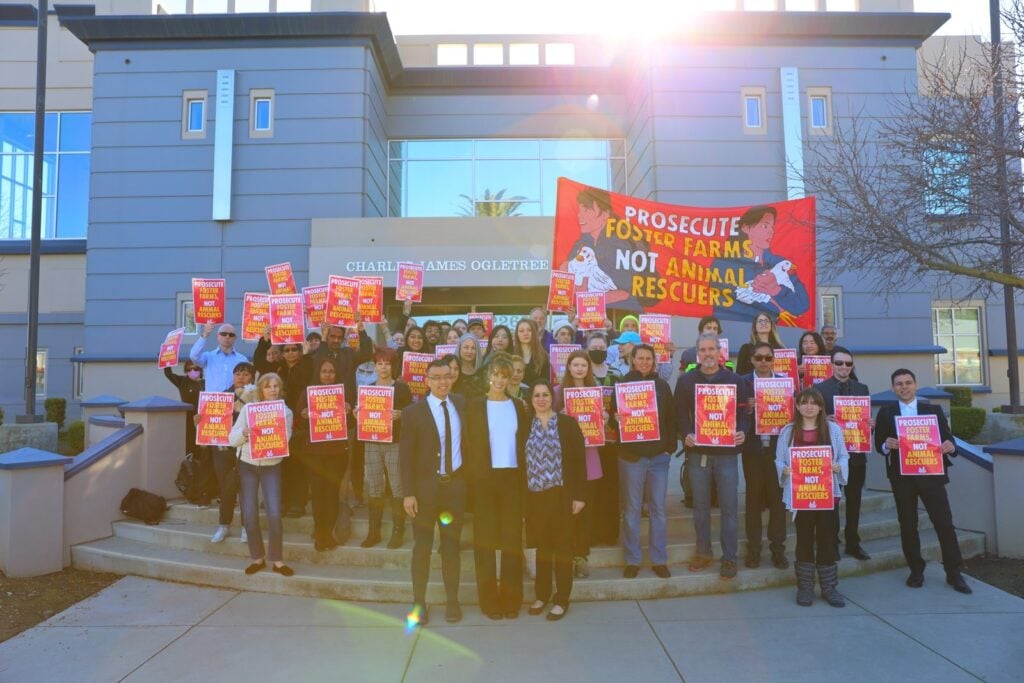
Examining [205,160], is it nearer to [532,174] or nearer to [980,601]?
[532,174]

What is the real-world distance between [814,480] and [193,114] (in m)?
16.3

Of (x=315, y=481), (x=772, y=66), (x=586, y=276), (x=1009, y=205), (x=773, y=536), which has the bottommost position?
(x=773, y=536)

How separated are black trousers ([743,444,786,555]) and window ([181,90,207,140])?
1509 cm

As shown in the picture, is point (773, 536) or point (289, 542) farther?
point (289, 542)

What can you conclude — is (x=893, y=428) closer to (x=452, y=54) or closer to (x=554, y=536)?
(x=554, y=536)

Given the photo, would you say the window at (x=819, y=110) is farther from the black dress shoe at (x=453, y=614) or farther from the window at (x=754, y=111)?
the black dress shoe at (x=453, y=614)

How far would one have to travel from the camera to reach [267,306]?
741 cm

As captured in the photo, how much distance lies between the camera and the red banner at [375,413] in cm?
609

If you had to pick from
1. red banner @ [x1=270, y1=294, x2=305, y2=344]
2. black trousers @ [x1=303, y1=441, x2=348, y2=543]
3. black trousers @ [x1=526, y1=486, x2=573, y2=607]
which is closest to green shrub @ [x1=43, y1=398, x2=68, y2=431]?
red banner @ [x1=270, y1=294, x2=305, y2=344]

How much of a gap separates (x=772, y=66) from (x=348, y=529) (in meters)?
14.6

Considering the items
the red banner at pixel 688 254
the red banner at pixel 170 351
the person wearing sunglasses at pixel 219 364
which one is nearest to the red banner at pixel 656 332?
the red banner at pixel 688 254

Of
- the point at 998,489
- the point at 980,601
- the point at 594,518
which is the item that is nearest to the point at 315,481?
the point at 594,518

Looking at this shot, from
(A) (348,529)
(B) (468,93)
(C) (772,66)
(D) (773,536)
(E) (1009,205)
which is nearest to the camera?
(D) (773,536)

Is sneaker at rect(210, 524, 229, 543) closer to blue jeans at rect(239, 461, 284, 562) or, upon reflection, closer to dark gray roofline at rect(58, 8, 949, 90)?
blue jeans at rect(239, 461, 284, 562)
